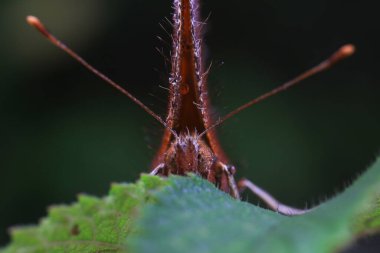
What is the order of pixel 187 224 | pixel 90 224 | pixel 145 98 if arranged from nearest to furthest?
pixel 187 224 → pixel 90 224 → pixel 145 98

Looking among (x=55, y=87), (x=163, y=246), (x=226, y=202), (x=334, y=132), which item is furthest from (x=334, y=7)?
(x=163, y=246)

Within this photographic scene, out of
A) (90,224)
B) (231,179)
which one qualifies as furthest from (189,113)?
(90,224)

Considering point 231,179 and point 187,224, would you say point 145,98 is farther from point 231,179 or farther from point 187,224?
point 187,224

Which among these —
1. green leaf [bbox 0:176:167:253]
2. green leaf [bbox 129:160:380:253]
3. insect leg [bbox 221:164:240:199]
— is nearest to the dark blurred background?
insect leg [bbox 221:164:240:199]

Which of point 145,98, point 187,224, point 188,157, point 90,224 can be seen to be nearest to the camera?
point 187,224

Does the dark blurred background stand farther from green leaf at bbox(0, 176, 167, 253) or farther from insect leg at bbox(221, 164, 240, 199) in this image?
green leaf at bbox(0, 176, 167, 253)

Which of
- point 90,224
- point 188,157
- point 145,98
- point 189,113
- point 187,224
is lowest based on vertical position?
point 187,224

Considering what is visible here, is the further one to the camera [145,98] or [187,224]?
[145,98]
